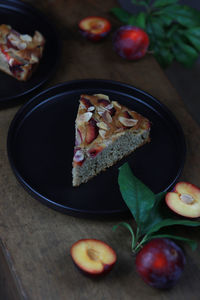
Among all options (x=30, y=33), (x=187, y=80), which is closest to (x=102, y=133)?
(x=30, y=33)

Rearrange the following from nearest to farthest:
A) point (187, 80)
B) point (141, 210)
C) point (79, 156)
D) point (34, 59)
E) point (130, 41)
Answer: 1. point (141, 210)
2. point (79, 156)
3. point (34, 59)
4. point (130, 41)
5. point (187, 80)

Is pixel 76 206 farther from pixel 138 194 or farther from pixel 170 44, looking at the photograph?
pixel 170 44

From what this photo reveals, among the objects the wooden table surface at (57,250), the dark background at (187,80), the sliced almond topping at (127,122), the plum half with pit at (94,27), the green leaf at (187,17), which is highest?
the green leaf at (187,17)

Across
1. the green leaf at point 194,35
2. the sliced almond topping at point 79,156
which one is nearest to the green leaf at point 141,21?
the green leaf at point 194,35

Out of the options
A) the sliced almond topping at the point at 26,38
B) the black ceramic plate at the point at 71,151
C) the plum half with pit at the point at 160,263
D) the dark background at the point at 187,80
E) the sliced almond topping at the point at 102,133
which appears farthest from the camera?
the dark background at the point at 187,80

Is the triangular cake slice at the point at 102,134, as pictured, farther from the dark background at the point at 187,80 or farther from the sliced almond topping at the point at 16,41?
the dark background at the point at 187,80

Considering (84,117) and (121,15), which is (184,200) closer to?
(84,117)
